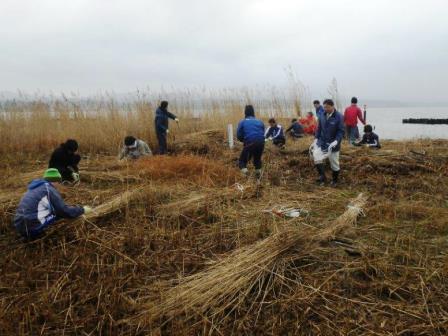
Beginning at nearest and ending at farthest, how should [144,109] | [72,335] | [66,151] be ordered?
[72,335], [66,151], [144,109]

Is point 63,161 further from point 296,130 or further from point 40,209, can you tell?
point 296,130

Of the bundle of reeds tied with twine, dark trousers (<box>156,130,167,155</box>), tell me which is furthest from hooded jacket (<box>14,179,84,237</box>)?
dark trousers (<box>156,130,167,155</box>)

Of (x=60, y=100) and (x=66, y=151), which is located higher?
(x=60, y=100)

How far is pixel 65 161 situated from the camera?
18.1 ft

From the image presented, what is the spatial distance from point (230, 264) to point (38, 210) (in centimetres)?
182

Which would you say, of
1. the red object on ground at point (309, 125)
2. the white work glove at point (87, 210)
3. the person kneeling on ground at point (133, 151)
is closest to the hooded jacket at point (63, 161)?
the person kneeling on ground at point (133, 151)

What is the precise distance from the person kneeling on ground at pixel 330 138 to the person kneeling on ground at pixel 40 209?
387 centimetres

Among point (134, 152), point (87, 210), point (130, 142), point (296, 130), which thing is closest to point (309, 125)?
point (296, 130)

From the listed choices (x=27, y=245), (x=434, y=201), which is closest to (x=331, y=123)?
(x=434, y=201)

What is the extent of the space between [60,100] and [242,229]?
27.1ft

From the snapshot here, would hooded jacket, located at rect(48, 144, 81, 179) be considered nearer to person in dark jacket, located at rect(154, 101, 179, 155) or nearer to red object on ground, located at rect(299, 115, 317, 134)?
person in dark jacket, located at rect(154, 101, 179, 155)

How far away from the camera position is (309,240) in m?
3.06

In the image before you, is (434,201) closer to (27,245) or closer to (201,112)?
(27,245)

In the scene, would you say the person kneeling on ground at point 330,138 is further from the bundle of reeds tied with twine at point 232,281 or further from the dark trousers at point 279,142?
the dark trousers at point 279,142
